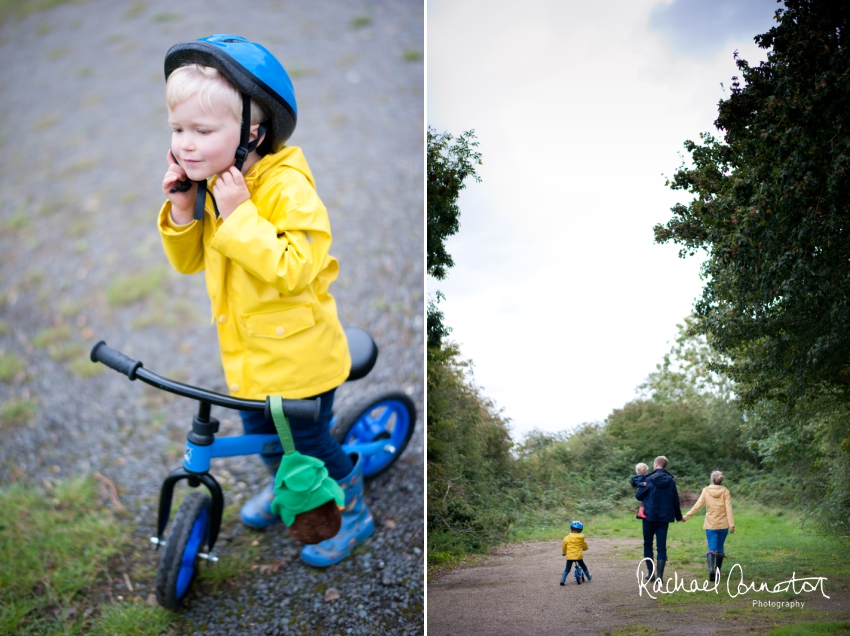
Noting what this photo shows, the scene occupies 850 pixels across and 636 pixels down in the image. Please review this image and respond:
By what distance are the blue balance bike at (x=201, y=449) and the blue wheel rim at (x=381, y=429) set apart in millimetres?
56

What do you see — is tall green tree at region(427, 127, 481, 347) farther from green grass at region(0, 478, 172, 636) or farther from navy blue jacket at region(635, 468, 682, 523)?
green grass at region(0, 478, 172, 636)

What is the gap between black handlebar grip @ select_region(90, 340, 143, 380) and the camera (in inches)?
71.4

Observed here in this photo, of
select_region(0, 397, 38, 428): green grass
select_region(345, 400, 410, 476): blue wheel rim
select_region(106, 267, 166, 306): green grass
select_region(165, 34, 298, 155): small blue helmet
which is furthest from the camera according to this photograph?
select_region(106, 267, 166, 306): green grass

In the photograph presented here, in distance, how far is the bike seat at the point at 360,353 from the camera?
2.26 meters

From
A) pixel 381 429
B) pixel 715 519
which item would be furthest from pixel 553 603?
pixel 381 429

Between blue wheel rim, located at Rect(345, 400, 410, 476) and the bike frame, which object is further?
blue wheel rim, located at Rect(345, 400, 410, 476)

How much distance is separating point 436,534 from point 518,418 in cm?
55

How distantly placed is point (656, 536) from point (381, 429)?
43.3 inches

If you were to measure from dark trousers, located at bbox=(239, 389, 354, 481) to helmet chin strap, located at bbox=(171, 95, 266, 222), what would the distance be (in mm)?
658

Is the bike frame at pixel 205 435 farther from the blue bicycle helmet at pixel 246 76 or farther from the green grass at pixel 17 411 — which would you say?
the green grass at pixel 17 411

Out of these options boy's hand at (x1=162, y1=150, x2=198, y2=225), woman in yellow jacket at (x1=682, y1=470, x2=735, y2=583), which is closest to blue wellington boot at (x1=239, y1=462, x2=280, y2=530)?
boy's hand at (x1=162, y1=150, x2=198, y2=225)

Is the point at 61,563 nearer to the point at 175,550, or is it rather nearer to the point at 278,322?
the point at 175,550

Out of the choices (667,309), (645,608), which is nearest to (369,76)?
(667,309)

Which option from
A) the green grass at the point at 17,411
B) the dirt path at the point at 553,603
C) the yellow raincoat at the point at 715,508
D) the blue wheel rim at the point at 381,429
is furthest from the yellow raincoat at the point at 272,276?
the green grass at the point at 17,411
